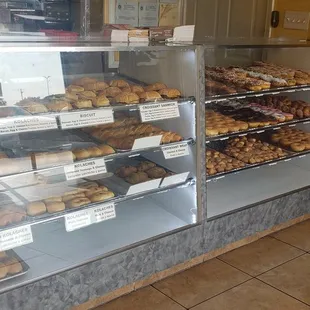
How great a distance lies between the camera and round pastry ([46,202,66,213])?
2.05 metres

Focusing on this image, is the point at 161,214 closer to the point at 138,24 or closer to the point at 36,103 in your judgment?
the point at 36,103

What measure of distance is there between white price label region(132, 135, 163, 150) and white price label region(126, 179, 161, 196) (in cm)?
19

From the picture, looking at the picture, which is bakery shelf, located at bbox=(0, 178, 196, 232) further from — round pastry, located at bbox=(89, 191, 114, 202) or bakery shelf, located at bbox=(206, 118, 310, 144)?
bakery shelf, located at bbox=(206, 118, 310, 144)

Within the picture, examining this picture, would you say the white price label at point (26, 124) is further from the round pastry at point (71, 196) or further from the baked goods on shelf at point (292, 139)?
the baked goods on shelf at point (292, 139)

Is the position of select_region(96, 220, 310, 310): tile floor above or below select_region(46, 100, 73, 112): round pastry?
below

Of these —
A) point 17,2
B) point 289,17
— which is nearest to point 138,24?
point 17,2

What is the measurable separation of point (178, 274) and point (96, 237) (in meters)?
0.50

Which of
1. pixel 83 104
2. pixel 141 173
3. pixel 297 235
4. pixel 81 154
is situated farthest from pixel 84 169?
pixel 297 235

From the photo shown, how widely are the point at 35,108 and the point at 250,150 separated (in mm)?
1559

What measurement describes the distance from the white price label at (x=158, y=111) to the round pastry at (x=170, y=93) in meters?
0.06

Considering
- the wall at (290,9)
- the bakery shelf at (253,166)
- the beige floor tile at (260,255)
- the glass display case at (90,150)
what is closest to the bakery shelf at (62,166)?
the glass display case at (90,150)

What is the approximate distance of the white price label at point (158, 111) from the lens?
7.44 ft

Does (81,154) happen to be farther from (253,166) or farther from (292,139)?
(292,139)

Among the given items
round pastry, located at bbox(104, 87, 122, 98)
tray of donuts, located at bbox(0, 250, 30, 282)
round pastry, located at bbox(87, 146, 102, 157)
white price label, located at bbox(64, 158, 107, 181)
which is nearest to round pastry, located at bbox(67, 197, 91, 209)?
white price label, located at bbox(64, 158, 107, 181)
